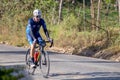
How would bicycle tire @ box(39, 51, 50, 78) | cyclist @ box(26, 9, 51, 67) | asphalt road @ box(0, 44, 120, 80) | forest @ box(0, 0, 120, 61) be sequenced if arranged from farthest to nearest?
1. forest @ box(0, 0, 120, 61)
2. asphalt road @ box(0, 44, 120, 80)
3. bicycle tire @ box(39, 51, 50, 78)
4. cyclist @ box(26, 9, 51, 67)

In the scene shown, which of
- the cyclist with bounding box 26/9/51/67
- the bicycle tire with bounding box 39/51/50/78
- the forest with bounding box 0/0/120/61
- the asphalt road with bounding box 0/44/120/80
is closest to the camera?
the cyclist with bounding box 26/9/51/67

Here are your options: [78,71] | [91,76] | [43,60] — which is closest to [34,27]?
[43,60]

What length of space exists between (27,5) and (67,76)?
15.0 m

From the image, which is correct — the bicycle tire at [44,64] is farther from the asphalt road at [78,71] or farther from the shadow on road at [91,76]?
the shadow on road at [91,76]

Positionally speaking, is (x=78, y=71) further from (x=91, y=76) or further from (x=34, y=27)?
(x=34, y=27)

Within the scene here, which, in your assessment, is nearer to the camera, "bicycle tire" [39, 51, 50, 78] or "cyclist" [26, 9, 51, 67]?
"cyclist" [26, 9, 51, 67]

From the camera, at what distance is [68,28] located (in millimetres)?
21734

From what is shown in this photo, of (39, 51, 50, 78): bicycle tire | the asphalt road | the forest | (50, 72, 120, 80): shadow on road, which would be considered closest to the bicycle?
(39, 51, 50, 78): bicycle tire

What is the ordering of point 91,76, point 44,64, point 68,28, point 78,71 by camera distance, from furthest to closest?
point 68,28
point 78,71
point 91,76
point 44,64

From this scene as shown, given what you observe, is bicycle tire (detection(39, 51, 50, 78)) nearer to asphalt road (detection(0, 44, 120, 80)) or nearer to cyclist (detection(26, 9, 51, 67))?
asphalt road (detection(0, 44, 120, 80))

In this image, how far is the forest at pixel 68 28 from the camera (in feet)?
63.3

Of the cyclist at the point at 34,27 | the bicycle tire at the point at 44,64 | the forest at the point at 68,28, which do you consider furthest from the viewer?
the forest at the point at 68,28

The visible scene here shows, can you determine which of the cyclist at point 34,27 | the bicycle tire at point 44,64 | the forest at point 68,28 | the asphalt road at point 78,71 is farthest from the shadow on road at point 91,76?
the forest at point 68,28

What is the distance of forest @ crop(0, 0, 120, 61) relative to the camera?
19.3 meters
